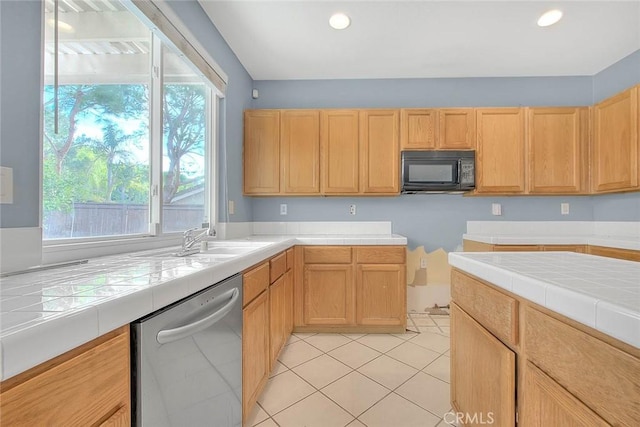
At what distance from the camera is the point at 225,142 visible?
242 cm

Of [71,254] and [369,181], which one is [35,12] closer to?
[71,254]

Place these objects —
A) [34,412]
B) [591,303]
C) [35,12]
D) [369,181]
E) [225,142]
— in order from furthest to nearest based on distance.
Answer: [369,181]
[225,142]
[35,12]
[591,303]
[34,412]

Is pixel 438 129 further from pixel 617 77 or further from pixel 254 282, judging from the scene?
pixel 254 282

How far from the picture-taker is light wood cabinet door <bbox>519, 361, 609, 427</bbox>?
1.95ft

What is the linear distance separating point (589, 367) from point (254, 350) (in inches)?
52.0

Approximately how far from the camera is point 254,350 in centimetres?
144

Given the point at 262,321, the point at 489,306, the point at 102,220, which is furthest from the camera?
the point at 262,321

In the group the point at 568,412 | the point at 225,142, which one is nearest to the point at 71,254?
the point at 225,142

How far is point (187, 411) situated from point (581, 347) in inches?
41.0

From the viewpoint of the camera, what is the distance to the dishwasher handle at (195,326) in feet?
2.39

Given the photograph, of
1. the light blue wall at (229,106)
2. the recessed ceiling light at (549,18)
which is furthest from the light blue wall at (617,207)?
the light blue wall at (229,106)

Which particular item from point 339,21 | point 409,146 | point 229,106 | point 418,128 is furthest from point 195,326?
point 418,128

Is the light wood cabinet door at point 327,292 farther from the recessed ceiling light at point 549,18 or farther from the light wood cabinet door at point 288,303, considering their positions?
the recessed ceiling light at point 549,18

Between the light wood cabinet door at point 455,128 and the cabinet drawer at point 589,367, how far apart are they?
7.61 ft
